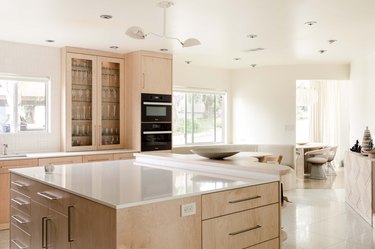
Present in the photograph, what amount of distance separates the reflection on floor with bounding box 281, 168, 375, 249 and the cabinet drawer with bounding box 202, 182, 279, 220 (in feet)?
5.58

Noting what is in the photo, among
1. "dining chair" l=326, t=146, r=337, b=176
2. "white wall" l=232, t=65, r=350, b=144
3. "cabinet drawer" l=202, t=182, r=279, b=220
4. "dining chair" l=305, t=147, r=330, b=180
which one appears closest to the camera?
"cabinet drawer" l=202, t=182, r=279, b=220

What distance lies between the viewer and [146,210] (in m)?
1.97

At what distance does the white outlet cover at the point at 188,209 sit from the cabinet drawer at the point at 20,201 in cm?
150

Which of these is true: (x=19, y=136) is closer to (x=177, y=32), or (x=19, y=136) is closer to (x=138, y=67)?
(x=138, y=67)

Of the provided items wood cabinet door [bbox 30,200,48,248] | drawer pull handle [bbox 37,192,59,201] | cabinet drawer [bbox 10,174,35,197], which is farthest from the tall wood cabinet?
drawer pull handle [bbox 37,192,59,201]

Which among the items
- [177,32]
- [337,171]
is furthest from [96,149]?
[337,171]

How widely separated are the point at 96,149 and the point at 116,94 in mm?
1044

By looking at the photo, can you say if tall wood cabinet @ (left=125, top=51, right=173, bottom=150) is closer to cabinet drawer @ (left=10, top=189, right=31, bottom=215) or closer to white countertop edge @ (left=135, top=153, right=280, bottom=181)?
white countertop edge @ (left=135, top=153, right=280, bottom=181)

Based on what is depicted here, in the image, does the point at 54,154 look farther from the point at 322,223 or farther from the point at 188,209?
the point at 322,223

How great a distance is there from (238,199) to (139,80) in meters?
4.05

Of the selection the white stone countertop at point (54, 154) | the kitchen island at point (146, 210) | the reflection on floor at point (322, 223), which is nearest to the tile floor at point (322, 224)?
the reflection on floor at point (322, 223)

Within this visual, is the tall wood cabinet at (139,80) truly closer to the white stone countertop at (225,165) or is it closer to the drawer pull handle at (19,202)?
the white stone countertop at (225,165)

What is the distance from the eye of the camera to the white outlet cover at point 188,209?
212 centimetres

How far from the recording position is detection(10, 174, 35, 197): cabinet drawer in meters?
2.95
